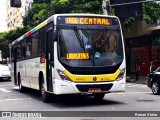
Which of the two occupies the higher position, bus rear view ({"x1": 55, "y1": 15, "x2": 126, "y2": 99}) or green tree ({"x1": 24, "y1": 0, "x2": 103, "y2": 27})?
green tree ({"x1": 24, "y1": 0, "x2": 103, "y2": 27})

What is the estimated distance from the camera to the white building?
264 feet

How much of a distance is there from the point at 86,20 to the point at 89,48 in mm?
1069

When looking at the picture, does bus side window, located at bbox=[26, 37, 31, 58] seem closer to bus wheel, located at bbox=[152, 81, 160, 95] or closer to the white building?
bus wheel, located at bbox=[152, 81, 160, 95]

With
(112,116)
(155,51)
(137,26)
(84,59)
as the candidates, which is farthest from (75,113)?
(137,26)

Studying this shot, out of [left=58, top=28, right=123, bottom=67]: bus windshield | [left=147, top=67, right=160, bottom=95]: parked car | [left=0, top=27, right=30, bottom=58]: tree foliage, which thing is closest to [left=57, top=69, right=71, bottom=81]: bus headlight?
[left=58, top=28, right=123, bottom=67]: bus windshield

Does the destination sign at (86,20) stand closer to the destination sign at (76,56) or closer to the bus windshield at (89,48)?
the bus windshield at (89,48)

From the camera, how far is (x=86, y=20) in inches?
534

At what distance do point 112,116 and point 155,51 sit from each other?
2377cm

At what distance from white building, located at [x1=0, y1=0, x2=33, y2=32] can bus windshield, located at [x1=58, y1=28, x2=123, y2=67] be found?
176ft

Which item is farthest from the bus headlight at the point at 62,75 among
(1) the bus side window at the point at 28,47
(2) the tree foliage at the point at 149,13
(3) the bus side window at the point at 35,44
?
(2) the tree foliage at the point at 149,13

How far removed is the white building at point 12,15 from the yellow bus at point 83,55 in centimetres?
5322

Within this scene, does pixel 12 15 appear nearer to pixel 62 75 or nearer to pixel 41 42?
pixel 41 42

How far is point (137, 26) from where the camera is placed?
119 ft

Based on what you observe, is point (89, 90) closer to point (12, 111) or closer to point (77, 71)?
point (77, 71)
